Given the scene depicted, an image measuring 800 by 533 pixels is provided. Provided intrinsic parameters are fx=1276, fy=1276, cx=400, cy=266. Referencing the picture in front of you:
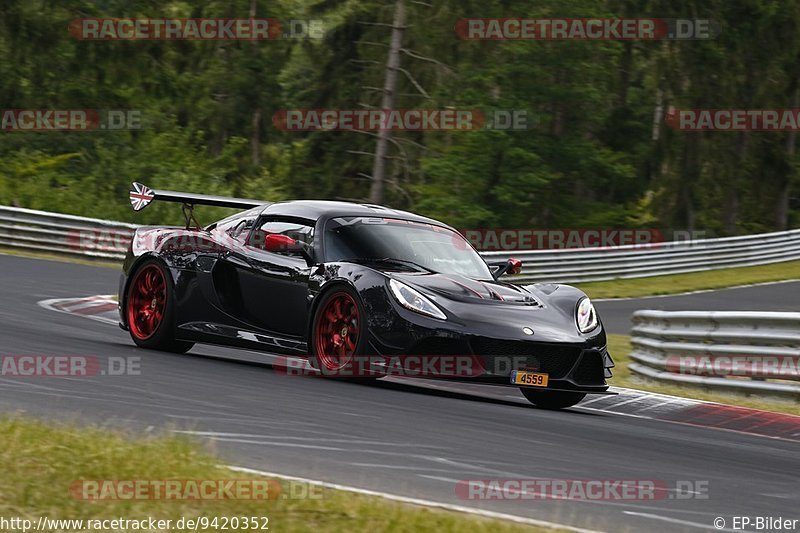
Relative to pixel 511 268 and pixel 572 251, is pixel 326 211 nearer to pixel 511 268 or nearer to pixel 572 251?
pixel 511 268

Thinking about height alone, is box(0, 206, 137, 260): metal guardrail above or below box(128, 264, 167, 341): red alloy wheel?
above

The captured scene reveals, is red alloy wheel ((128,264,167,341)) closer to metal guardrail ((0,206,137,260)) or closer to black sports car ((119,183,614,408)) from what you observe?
black sports car ((119,183,614,408))

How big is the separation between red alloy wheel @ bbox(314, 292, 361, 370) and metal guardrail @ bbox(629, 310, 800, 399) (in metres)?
3.84

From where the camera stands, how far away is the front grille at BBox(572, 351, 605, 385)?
9180 mm

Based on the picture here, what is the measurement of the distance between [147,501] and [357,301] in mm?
4396

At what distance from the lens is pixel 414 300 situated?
899 centimetres

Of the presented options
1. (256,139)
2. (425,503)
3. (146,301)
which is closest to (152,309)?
(146,301)

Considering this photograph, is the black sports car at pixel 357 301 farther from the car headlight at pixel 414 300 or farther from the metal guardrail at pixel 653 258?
the metal guardrail at pixel 653 258

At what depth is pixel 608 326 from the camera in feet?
62.9

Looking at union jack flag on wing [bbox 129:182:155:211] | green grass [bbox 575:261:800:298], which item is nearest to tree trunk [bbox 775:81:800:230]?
green grass [bbox 575:261:800:298]

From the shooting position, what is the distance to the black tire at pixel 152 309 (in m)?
10.8

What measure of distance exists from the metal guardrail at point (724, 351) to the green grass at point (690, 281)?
12.1m

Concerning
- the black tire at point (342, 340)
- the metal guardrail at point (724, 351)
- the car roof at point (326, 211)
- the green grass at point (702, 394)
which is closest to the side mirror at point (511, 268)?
the car roof at point (326, 211)

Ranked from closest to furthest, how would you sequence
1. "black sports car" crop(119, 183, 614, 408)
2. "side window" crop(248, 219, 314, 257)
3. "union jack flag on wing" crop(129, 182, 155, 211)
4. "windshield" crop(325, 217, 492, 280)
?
"black sports car" crop(119, 183, 614, 408)
"windshield" crop(325, 217, 492, 280)
"side window" crop(248, 219, 314, 257)
"union jack flag on wing" crop(129, 182, 155, 211)
